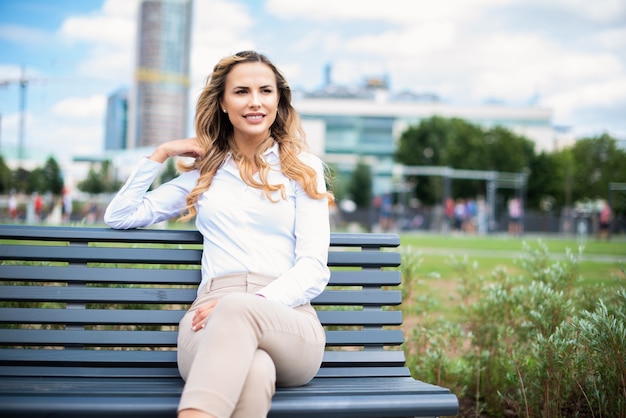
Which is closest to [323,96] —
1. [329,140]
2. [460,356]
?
[329,140]

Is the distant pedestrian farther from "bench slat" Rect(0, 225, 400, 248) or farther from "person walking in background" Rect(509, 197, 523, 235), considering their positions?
"bench slat" Rect(0, 225, 400, 248)

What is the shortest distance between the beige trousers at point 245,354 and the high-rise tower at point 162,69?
412 ft

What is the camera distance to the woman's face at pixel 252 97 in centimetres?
305

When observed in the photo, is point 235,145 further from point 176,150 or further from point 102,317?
point 102,317

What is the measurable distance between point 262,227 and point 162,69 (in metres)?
130

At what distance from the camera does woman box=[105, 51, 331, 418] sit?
2.40 m

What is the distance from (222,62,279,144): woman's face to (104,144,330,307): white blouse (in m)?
0.15

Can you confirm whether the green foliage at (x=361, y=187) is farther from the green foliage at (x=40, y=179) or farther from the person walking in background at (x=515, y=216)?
the person walking in background at (x=515, y=216)

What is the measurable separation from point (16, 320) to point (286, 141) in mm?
1413

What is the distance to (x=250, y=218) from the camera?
2943mm

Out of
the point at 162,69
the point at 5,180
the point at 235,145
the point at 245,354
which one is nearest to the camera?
the point at 245,354

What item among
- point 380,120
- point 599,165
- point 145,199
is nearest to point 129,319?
point 145,199

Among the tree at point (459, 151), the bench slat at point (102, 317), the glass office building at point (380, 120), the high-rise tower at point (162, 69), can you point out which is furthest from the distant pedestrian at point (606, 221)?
the high-rise tower at point (162, 69)

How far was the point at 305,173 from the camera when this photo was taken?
298cm
